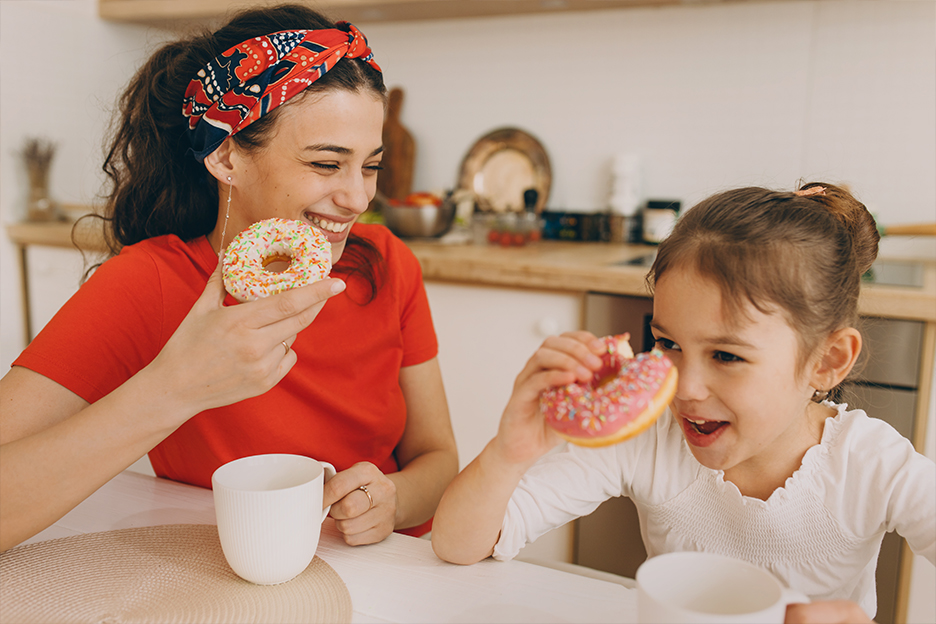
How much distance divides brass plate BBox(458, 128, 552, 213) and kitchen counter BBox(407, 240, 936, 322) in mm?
372

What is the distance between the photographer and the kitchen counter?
1618 millimetres

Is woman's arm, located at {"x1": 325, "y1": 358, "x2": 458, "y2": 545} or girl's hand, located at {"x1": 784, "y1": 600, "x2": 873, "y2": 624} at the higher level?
girl's hand, located at {"x1": 784, "y1": 600, "x2": 873, "y2": 624}

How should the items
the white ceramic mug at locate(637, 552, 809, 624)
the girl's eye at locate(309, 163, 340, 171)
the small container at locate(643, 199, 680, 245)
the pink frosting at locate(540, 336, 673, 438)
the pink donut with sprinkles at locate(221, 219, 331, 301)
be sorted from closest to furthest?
the white ceramic mug at locate(637, 552, 809, 624) < the pink frosting at locate(540, 336, 673, 438) < the pink donut with sprinkles at locate(221, 219, 331, 301) < the girl's eye at locate(309, 163, 340, 171) < the small container at locate(643, 199, 680, 245)

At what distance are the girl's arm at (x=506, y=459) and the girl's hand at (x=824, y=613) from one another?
0.26 meters

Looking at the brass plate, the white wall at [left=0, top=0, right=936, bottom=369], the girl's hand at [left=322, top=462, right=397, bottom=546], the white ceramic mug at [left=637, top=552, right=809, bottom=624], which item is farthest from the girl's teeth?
the brass plate

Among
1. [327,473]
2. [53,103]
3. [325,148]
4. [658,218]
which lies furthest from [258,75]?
[53,103]

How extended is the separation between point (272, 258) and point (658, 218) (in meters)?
1.69

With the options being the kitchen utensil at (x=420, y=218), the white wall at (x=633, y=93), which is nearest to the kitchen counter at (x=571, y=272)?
the kitchen utensil at (x=420, y=218)

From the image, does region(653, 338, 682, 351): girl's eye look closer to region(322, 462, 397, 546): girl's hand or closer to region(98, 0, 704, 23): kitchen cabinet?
region(322, 462, 397, 546): girl's hand

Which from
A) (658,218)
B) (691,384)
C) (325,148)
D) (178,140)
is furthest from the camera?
(658,218)

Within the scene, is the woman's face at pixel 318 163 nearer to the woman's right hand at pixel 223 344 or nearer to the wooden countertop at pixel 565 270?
the woman's right hand at pixel 223 344

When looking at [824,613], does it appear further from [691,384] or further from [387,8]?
[387,8]

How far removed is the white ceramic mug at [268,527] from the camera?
0.71 meters

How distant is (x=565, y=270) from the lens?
1942mm
